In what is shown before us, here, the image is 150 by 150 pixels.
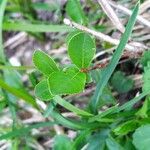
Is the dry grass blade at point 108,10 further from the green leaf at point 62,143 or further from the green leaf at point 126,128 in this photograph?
the green leaf at point 62,143

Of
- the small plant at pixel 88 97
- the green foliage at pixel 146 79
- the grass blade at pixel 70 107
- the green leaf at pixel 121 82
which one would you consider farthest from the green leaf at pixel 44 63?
the green leaf at pixel 121 82

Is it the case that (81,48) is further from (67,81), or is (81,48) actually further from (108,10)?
(108,10)

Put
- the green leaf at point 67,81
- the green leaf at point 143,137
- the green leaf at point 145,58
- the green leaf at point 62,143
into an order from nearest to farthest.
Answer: the green leaf at point 67,81
the green leaf at point 143,137
the green leaf at point 145,58
the green leaf at point 62,143

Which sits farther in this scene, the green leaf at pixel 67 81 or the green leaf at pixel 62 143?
the green leaf at pixel 62 143

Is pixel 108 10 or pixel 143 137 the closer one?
pixel 143 137

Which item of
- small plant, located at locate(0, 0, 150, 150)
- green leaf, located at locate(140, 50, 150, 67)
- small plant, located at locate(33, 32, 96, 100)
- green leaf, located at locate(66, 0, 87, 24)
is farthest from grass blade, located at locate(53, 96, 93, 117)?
green leaf, located at locate(66, 0, 87, 24)

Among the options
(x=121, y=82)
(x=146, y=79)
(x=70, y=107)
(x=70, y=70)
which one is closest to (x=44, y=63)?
(x=70, y=70)
